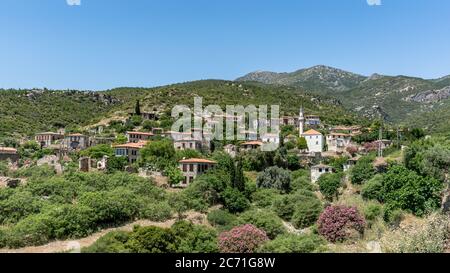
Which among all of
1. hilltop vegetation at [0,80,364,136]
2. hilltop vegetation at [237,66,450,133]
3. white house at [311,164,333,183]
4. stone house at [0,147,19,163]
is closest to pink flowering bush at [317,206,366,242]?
white house at [311,164,333,183]

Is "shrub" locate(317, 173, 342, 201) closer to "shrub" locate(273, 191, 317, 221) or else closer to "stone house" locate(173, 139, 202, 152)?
"shrub" locate(273, 191, 317, 221)

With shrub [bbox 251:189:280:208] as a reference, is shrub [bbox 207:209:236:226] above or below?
below

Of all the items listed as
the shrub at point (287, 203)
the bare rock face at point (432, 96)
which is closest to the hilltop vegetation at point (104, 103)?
the bare rock face at point (432, 96)

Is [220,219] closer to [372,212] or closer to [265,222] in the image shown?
[265,222]

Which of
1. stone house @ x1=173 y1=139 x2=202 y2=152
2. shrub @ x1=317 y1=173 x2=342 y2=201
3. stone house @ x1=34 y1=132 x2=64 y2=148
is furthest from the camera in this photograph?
stone house @ x1=34 y1=132 x2=64 y2=148

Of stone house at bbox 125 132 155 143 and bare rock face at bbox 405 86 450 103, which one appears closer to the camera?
stone house at bbox 125 132 155 143

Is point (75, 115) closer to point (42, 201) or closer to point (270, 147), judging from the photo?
point (270, 147)

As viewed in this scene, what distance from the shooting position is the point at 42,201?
96.3 feet

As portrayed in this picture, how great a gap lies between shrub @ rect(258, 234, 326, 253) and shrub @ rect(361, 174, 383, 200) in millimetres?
9202

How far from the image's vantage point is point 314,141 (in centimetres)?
4888

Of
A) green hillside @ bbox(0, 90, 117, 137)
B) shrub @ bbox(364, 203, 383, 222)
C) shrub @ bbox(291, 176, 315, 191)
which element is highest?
green hillside @ bbox(0, 90, 117, 137)

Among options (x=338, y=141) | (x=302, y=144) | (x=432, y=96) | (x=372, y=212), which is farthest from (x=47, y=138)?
(x=432, y=96)

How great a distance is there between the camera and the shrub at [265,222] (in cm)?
2648

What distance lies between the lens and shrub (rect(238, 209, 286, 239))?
26.5 m
